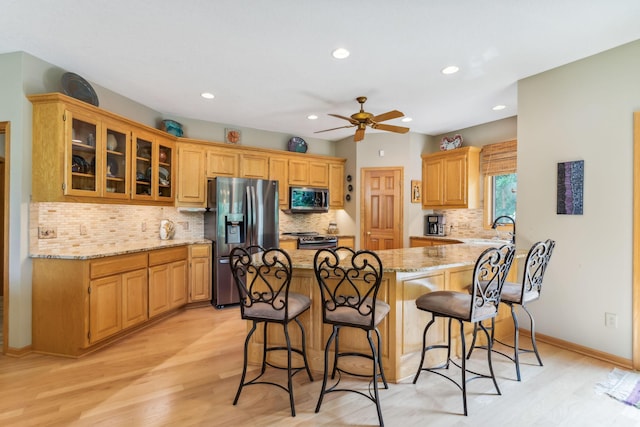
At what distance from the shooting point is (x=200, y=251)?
4305mm

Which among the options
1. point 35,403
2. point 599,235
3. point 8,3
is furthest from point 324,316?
point 8,3

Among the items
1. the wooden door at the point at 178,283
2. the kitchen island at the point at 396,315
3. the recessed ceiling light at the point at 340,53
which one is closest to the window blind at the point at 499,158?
the kitchen island at the point at 396,315

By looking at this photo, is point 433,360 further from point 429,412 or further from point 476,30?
point 476,30

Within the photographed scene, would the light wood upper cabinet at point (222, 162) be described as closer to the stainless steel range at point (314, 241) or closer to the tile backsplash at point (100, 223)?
the tile backsplash at point (100, 223)

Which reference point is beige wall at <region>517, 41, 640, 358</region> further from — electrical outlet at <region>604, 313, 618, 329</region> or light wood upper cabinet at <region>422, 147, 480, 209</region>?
light wood upper cabinet at <region>422, 147, 480, 209</region>

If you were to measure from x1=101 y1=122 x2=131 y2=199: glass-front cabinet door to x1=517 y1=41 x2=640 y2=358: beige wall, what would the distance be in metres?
4.35

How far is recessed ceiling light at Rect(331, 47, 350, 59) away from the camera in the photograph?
2.72 metres

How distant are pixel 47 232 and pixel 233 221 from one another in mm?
1975

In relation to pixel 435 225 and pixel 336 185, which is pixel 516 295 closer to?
pixel 435 225

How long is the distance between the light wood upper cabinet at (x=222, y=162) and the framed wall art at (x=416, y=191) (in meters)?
2.91

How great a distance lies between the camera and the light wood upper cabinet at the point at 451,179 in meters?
4.84

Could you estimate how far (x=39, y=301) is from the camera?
9.38 feet

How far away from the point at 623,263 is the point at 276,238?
12.7 feet

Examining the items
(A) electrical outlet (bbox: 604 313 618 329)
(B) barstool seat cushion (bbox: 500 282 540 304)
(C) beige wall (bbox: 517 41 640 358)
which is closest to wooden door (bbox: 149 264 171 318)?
(B) barstool seat cushion (bbox: 500 282 540 304)
